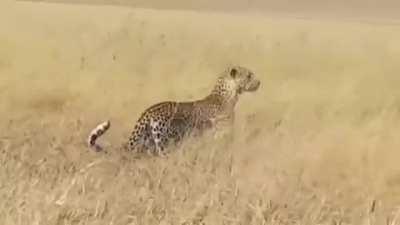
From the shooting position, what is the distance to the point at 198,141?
6336 mm

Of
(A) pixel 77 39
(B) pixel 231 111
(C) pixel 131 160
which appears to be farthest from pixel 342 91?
(C) pixel 131 160

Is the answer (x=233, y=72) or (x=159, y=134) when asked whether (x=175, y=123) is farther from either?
(x=233, y=72)

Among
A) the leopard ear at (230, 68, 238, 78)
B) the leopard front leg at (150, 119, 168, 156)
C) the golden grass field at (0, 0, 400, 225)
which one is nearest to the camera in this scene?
the golden grass field at (0, 0, 400, 225)

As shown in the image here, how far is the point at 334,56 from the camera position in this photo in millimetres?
12180

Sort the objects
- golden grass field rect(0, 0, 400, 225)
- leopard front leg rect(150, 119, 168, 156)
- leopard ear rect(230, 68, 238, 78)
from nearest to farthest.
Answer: golden grass field rect(0, 0, 400, 225), leopard front leg rect(150, 119, 168, 156), leopard ear rect(230, 68, 238, 78)

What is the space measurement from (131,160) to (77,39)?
281 inches

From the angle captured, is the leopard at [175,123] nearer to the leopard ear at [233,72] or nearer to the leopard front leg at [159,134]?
the leopard front leg at [159,134]

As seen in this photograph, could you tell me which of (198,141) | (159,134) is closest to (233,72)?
(159,134)

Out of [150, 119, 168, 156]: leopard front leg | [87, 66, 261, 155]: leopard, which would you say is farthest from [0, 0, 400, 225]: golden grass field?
[150, 119, 168, 156]: leopard front leg

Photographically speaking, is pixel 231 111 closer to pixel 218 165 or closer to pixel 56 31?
pixel 218 165

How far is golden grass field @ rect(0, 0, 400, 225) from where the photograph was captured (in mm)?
4188

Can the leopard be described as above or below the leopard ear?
below

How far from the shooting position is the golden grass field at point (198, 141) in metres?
4.19

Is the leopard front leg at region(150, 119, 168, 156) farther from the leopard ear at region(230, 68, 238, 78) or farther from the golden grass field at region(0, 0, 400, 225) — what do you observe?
the leopard ear at region(230, 68, 238, 78)
